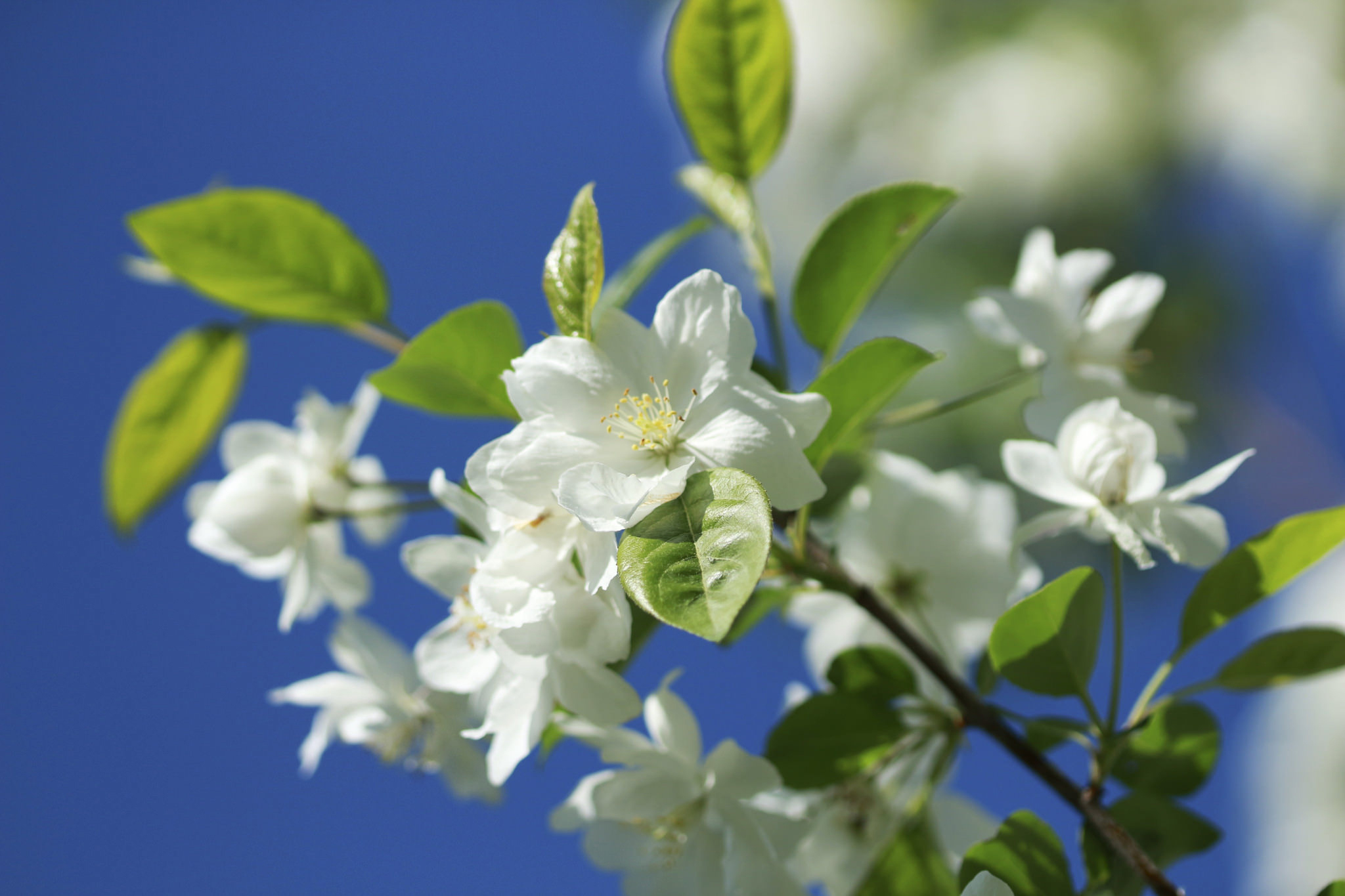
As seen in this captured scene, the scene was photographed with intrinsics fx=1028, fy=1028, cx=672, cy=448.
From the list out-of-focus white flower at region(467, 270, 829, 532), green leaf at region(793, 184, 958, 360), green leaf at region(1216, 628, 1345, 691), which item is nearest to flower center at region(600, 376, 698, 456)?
out-of-focus white flower at region(467, 270, 829, 532)

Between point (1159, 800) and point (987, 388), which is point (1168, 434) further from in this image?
point (1159, 800)

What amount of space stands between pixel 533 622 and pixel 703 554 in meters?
0.11

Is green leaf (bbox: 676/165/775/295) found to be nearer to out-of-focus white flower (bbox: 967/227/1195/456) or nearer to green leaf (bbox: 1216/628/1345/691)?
out-of-focus white flower (bbox: 967/227/1195/456)

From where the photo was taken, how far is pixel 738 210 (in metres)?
0.77

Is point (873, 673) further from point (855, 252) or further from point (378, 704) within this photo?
point (378, 704)

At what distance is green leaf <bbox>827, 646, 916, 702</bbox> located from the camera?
2.08 ft

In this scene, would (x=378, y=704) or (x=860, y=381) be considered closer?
(x=860, y=381)

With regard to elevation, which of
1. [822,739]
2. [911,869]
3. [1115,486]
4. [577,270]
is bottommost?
[911,869]

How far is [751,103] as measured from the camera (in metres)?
0.74

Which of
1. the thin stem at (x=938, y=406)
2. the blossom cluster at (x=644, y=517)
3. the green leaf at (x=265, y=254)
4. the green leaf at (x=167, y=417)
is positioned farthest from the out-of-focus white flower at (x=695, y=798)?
the green leaf at (x=167, y=417)

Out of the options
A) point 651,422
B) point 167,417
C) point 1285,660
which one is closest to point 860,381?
point 651,422

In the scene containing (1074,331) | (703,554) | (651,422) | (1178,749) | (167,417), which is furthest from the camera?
(167,417)

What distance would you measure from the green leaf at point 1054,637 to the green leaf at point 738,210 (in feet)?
0.88

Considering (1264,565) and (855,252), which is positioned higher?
(855,252)
